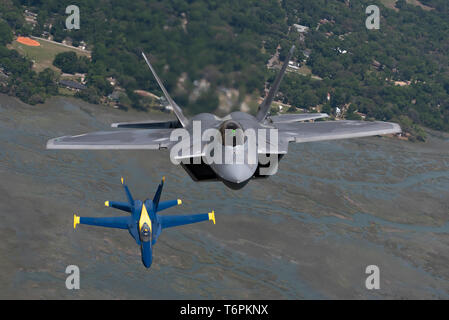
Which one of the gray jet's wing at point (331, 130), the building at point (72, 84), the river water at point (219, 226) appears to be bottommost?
the river water at point (219, 226)

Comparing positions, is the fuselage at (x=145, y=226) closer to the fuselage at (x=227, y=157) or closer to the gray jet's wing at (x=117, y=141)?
the gray jet's wing at (x=117, y=141)

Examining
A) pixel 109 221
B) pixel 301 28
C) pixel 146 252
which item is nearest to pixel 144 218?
pixel 109 221

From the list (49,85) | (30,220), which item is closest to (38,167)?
(30,220)

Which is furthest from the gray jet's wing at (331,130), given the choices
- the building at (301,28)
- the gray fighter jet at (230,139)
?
the building at (301,28)

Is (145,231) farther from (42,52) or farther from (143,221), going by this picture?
(42,52)

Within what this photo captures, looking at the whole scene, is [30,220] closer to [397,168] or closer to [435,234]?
[435,234]

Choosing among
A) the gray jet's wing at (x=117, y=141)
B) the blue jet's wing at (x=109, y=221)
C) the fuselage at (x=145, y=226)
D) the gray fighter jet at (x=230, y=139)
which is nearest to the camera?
the gray fighter jet at (x=230, y=139)
